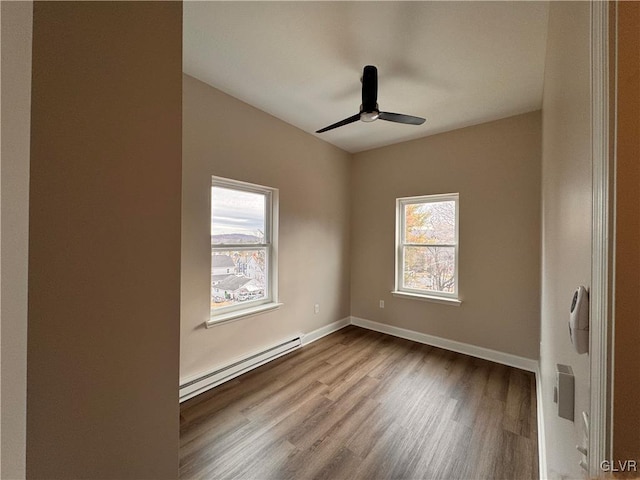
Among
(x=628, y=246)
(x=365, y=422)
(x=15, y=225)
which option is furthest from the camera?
(x=365, y=422)

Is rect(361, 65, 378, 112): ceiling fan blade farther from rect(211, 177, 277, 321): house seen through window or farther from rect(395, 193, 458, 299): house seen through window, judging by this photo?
rect(395, 193, 458, 299): house seen through window

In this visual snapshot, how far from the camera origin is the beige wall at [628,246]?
0.37m

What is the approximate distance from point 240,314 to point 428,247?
8.33 feet

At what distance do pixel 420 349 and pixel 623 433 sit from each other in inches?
122

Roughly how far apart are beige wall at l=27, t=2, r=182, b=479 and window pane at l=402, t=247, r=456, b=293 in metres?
3.27

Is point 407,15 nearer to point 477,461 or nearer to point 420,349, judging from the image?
point 477,461

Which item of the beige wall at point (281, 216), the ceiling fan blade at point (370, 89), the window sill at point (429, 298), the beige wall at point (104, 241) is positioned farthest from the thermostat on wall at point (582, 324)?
the window sill at point (429, 298)

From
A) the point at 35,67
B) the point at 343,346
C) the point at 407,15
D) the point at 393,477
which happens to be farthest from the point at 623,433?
the point at 343,346

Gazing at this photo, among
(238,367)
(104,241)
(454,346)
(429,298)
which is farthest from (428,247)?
(104,241)

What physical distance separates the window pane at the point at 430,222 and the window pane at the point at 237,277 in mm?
2072

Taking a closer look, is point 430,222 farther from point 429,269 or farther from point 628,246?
point 628,246

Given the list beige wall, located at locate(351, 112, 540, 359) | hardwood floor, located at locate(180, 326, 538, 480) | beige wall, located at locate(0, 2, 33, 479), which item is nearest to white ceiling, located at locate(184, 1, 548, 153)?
beige wall, located at locate(351, 112, 540, 359)

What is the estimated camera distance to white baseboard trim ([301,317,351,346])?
3.36 meters

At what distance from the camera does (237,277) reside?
2.73m
